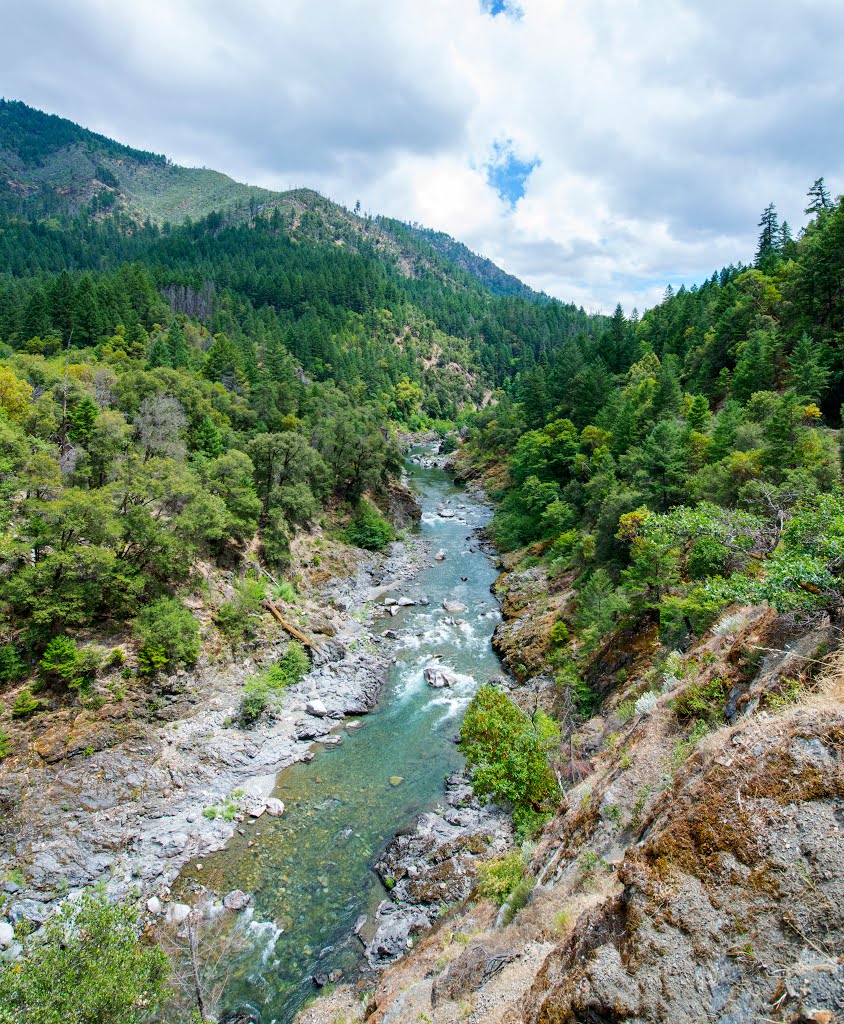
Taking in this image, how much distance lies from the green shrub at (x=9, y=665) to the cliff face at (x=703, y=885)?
21.4m

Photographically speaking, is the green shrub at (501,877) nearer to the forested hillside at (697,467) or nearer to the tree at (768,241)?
the forested hillside at (697,467)

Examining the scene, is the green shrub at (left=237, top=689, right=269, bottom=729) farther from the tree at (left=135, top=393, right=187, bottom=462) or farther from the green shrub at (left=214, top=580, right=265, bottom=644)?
the tree at (left=135, top=393, right=187, bottom=462)

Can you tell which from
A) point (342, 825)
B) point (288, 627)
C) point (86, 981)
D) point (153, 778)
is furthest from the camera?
point (288, 627)

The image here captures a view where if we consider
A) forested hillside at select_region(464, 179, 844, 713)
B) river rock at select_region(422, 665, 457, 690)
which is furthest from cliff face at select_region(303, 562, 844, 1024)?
river rock at select_region(422, 665, 457, 690)

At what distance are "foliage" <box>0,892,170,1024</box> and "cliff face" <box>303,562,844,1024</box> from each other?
A: 5.89 m

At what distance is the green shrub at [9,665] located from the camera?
23078mm

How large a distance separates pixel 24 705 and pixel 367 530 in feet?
107

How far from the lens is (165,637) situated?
90.4 ft

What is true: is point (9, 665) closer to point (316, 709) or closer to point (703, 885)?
point (316, 709)

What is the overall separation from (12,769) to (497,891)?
68.6 feet

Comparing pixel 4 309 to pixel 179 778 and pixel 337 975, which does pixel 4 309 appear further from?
pixel 337 975

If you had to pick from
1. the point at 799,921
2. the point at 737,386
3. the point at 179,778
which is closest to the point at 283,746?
the point at 179,778

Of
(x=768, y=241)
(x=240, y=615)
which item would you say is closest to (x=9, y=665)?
(x=240, y=615)

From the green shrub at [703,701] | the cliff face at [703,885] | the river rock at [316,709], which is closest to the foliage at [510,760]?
the cliff face at [703,885]
